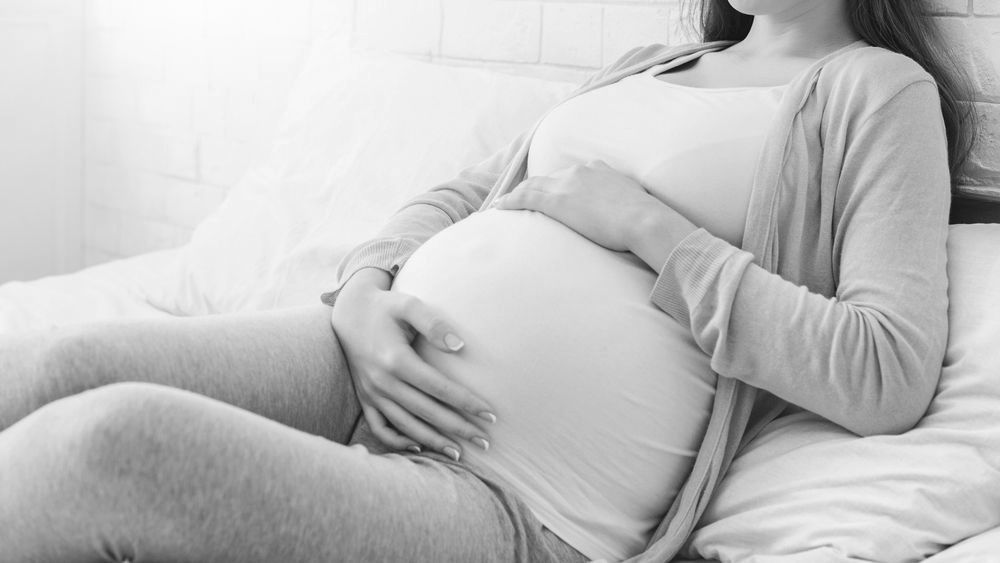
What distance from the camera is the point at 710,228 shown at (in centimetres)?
110

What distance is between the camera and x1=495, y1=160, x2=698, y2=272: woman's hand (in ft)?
3.41

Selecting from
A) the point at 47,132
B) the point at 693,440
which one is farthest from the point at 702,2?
the point at 47,132

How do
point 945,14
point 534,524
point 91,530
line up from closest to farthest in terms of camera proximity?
1. point 91,530
2. point 534,524
3. point 945,14

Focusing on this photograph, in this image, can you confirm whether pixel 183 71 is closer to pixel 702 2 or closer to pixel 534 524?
pixel 702 2

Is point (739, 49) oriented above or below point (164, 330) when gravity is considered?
above

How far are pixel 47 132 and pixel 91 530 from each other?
2.11 metres

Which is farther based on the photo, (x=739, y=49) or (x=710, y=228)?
(x=739, y=49)

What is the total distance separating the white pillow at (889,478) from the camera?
0.89 metres

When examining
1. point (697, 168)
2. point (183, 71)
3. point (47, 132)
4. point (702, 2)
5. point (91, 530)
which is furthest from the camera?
point (47, 132)

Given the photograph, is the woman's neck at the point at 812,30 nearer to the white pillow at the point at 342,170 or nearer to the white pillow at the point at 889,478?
the white pillow at the point at 889,478

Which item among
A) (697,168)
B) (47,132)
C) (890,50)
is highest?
(890,50)

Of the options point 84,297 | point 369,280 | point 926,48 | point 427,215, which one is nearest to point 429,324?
point 369,280

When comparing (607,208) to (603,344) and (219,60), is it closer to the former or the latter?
(603,344)

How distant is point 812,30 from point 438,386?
0.62 meters
